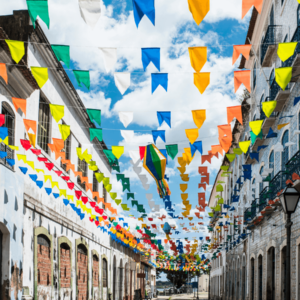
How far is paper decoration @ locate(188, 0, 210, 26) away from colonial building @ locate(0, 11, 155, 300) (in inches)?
179

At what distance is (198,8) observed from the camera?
249 inches

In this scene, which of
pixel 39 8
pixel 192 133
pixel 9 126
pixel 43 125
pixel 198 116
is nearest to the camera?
pixel 39 8

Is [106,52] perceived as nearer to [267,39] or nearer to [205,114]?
[205,114]

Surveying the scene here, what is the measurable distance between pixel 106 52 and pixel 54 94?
7642 millimetres

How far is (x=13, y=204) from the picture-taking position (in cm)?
1104

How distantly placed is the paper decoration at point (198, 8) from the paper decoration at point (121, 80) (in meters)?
2.77

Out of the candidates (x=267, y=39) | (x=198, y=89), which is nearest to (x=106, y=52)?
(x=198, y=89)

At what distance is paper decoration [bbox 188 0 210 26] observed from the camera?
6.31m

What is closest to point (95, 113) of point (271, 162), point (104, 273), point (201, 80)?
point (201, 80)

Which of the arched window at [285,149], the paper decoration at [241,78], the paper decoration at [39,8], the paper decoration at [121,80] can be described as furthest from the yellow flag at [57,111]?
the arched window at [285,149]

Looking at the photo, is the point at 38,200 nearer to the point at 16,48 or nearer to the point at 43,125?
the point at 43,125

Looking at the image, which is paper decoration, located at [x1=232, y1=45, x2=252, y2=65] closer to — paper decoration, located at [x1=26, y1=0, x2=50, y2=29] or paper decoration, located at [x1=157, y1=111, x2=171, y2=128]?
paper decoration, located at [x1=157, y1=111, x2=171, y2=128]

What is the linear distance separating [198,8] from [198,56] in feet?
5.26

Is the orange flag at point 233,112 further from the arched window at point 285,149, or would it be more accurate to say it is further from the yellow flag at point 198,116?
the arched window at point 285,149
